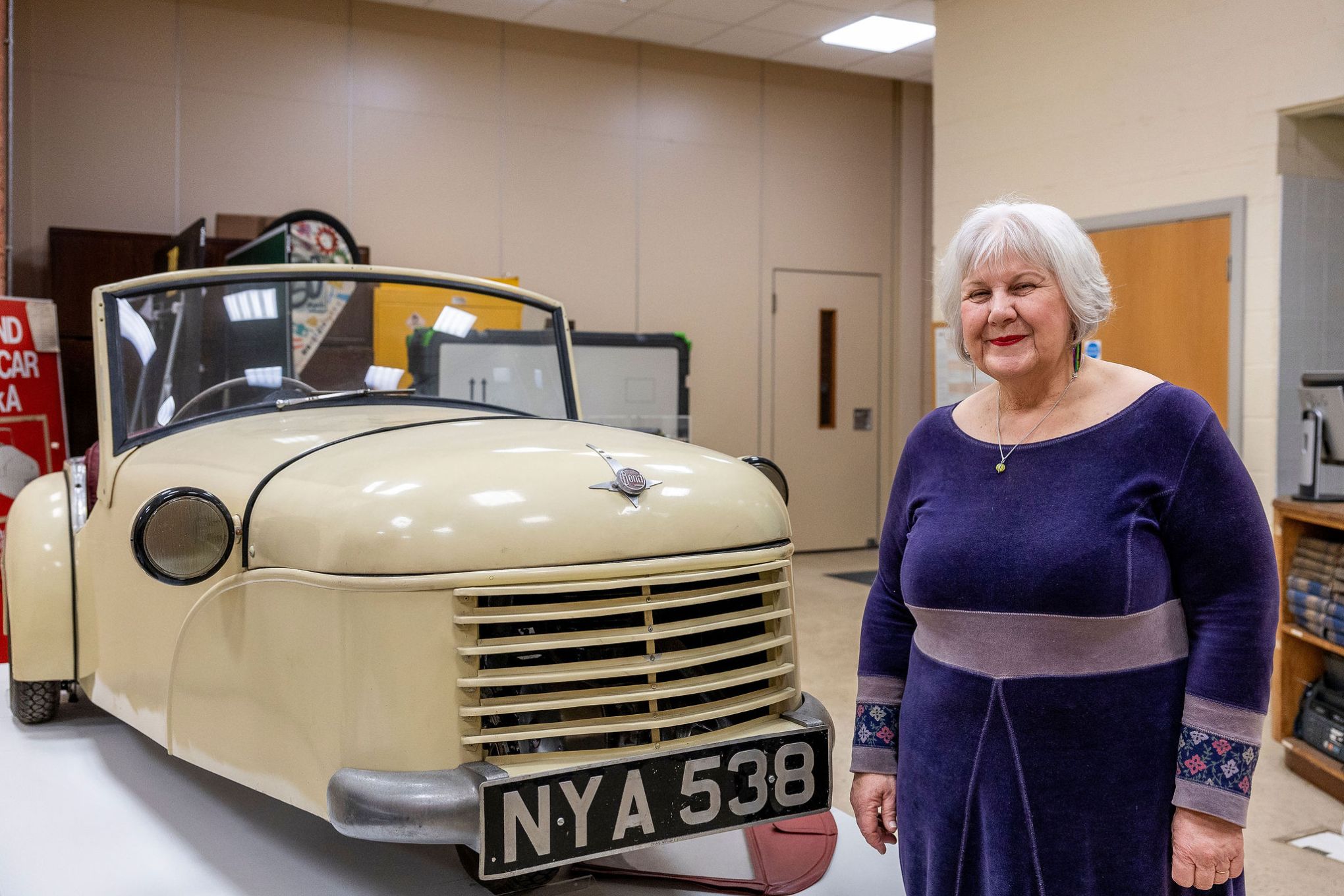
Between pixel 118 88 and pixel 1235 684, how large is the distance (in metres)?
6.95

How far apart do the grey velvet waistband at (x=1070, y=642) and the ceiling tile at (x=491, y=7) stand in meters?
6.44

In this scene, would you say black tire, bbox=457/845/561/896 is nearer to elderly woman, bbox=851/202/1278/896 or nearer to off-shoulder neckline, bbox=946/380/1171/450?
elderly woman, bbox=851/202/1278/896

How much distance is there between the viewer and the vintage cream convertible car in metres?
1.82

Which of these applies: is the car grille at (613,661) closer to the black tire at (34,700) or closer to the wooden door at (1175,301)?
the black tire at (34,700)

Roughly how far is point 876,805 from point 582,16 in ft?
21.8

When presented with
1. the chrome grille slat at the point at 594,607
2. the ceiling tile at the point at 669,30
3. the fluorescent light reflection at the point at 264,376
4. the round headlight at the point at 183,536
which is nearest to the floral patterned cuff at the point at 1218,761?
the chrome grille slat at the point at 594,607

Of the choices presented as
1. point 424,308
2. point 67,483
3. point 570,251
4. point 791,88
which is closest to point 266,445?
point 424,308

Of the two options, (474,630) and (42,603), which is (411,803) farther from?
(42,603)

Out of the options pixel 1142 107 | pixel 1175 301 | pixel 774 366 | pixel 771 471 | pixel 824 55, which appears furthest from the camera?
pixel 774 366

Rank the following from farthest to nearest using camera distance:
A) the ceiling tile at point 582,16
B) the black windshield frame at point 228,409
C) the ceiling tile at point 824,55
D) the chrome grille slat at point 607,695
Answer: the ceiling tile at point 824,55 < the ceiling tile at point 582,16 < the black windshield frame at point 228,409 < the chrome grille slat at point 607,695

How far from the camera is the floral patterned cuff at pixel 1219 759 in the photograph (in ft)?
4.55

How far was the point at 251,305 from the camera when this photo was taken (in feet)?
9.00

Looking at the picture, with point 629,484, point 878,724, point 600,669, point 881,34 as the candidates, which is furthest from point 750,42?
point 878,724

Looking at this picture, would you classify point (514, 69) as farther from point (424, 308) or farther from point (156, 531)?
point (156, 531)
